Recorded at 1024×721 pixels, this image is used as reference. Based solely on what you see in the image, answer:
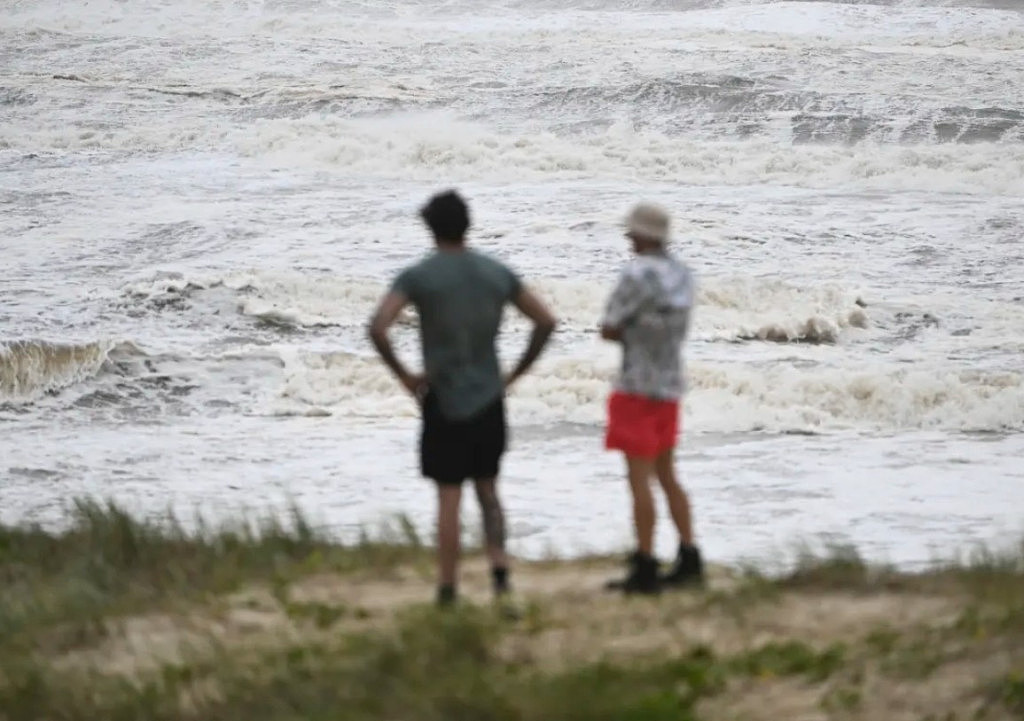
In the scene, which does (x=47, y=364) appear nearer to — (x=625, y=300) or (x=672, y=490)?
(x=672, y=490)

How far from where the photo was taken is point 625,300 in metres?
6.00

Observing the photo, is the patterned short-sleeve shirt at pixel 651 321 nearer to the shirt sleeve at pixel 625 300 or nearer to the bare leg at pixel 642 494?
the shirt sleeve at pixel 625 300

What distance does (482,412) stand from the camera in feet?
18.9

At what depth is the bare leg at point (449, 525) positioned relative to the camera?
583cm

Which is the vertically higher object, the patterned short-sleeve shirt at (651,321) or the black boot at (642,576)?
the patterned short-sleeve shirt at (651,321)

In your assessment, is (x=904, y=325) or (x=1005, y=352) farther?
(x=904, y=325)

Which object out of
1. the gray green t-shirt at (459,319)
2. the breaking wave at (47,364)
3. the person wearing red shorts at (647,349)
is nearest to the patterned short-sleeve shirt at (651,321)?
the person wearing red shorts at (647,349)

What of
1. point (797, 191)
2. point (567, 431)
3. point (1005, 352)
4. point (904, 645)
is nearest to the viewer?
point (904, 645)

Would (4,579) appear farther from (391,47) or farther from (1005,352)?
(391,47)

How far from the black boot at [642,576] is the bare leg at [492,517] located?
47cm

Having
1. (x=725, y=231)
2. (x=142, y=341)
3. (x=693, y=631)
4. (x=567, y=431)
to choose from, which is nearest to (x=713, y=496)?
(x=567, y=431)

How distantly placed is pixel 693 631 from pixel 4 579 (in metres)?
3.50

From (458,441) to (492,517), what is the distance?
0.36m

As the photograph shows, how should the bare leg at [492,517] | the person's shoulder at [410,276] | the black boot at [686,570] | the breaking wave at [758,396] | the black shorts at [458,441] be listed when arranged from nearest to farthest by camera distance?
the person's shoulder at [410,276] → the black shorts at [458,441] → the bare leg at [492,517] → the black boot at [686,570] → the breaking wave at [758,396]
